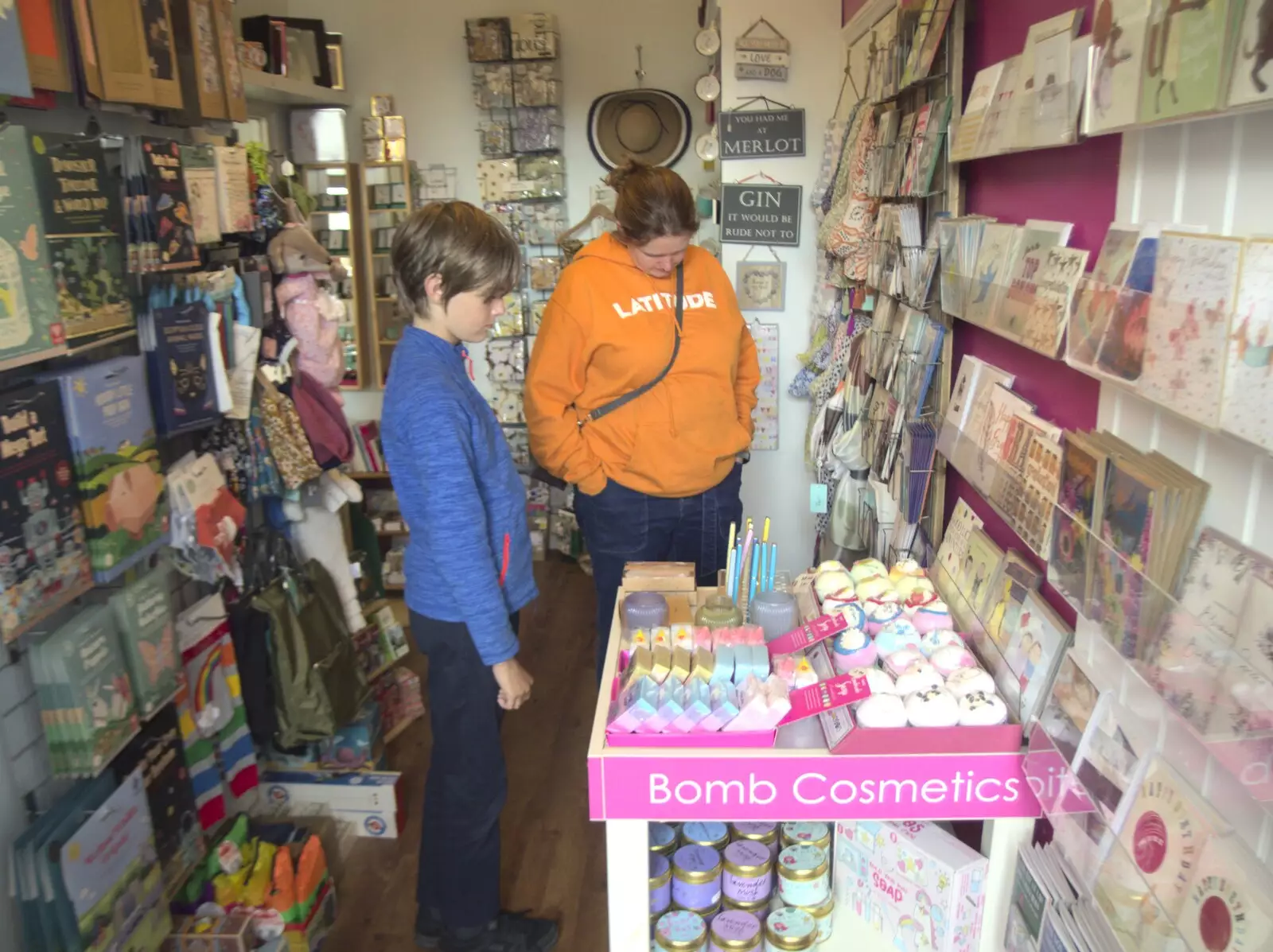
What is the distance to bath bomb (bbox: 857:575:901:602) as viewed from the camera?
1714 mm

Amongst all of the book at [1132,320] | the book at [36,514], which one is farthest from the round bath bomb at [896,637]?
the book at [36,514]

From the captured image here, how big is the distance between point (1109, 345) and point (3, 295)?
5.35 ft

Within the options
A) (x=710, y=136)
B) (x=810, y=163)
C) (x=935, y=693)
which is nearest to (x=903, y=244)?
(x=935, y=693)

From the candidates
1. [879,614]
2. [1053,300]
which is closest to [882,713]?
[879,614]

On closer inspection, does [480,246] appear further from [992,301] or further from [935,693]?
[935,693]

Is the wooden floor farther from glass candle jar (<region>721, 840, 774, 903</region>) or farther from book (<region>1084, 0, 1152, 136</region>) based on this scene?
book (<region>1084, 0, 1152, 136</region>)

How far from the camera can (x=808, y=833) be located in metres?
1.66

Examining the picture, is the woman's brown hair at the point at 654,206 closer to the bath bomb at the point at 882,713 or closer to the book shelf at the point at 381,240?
A: the bath bomb at the point at 882,713

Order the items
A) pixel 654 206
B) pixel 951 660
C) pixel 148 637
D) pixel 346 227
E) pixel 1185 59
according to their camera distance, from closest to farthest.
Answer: pixel 1185 59 < pixel 951 660 < pixel 148 637 < pixel 654 206 < pixel 346 227

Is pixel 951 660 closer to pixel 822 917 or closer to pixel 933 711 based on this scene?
pixel 933 711

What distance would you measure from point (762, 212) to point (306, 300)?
→ 64.0 inches

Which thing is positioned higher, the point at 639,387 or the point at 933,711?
the point at 639,387

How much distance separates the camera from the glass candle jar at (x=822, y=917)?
63.3 inches

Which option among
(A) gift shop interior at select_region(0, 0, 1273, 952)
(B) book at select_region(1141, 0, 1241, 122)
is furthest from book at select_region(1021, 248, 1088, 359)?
(B) book at select_region(1141, 0, 1241, 122)
